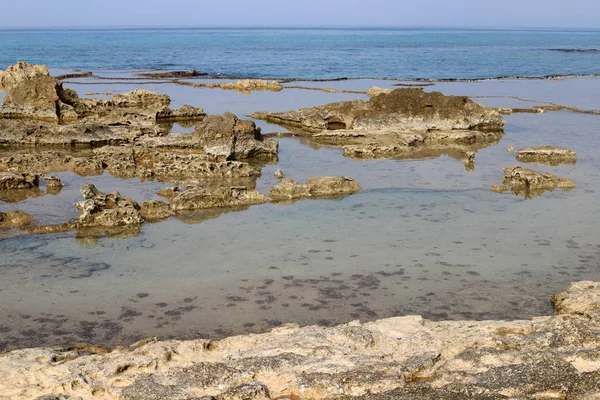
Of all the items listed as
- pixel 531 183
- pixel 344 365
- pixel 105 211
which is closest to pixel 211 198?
pixel 105 211

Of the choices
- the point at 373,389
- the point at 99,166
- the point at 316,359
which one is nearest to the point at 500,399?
the point at 373,389

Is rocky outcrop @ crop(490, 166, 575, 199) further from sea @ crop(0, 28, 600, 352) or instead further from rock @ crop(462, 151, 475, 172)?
rock @ crop(462, 151, 475, 172)

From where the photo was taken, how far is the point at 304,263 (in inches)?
392

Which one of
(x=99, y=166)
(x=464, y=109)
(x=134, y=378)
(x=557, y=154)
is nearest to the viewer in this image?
(x=134, y=378)

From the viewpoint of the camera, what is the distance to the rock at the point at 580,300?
7.51 m

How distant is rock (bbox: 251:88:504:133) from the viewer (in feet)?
67.6

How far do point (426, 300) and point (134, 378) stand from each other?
4171 mm

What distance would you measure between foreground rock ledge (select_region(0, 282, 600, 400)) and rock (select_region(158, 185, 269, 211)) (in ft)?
18.7

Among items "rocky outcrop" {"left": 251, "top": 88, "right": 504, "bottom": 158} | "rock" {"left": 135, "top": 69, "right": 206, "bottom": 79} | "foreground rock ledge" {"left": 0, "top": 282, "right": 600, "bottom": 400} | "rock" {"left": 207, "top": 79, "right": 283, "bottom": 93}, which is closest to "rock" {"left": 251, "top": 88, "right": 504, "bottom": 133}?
"rocky outcrop" {"left": 251, "top": 88, "right": 504, "bottom": 158}

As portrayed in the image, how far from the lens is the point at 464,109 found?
2123cm

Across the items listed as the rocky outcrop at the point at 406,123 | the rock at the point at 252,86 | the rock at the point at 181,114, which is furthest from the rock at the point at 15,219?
the rock at the point at 252,86

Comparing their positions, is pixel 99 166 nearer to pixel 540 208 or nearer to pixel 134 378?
pixel 540 208

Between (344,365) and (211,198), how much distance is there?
23.5 feet

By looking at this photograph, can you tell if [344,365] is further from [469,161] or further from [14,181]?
[469,161]
